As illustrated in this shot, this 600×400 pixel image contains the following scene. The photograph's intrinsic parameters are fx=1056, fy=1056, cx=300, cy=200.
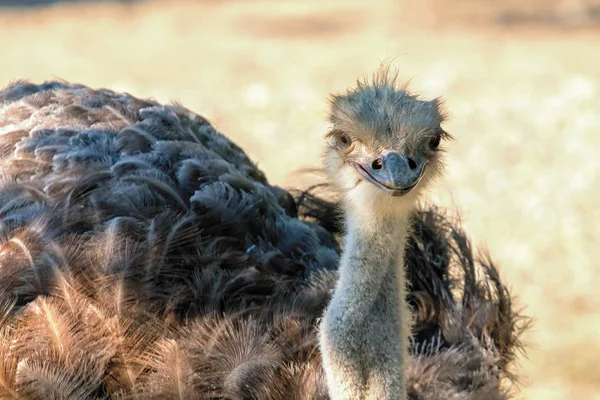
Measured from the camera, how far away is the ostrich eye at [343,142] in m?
2.02

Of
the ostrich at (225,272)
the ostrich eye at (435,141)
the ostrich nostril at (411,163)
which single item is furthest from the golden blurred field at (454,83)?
the ostrich nostril at (411,163)

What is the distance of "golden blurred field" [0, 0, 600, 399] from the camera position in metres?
5.11

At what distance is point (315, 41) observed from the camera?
9.61 metres

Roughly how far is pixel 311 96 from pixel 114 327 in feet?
17.1

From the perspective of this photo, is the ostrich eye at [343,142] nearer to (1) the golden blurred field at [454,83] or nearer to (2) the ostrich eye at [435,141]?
(2) the ostrich eye at [435,141]

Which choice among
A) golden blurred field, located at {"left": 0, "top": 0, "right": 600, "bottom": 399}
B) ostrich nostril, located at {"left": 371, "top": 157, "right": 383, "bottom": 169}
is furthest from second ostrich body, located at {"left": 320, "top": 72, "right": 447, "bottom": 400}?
golden blurred field, located at {"left": 0, "top": 0, "right": 600, "bottom": 399}

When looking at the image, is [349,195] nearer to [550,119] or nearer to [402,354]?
[402,354]

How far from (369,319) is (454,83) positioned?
5.96 meters

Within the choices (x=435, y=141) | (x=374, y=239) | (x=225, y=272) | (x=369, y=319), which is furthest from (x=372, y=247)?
(x=225, y=272)

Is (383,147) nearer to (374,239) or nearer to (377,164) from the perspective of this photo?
(377,164)

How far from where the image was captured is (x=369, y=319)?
1982mm

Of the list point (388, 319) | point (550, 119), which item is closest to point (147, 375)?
point (388, 319)

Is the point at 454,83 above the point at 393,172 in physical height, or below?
above

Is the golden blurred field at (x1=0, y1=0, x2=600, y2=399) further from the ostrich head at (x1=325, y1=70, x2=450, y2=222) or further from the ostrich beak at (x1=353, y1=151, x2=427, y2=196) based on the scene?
the ostrich beak at (x1=353, y1=151, x2=427, y2=196)
